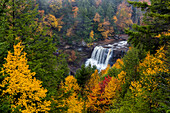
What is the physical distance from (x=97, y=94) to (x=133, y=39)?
1034cm

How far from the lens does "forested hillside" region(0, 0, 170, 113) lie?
5.42 meters

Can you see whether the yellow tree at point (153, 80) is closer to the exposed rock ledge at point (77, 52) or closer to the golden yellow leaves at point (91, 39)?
the exposed rock ledge at point (77, 52)

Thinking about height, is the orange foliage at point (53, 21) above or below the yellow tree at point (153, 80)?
above

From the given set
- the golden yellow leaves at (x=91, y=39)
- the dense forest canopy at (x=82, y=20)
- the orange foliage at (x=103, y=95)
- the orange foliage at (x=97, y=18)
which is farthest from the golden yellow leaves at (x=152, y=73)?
the orange foliage at (x=97, y=18)

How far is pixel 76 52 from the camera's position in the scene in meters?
48.5

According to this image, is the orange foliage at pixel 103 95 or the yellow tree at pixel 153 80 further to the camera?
the orange foliage at pixel 103 95

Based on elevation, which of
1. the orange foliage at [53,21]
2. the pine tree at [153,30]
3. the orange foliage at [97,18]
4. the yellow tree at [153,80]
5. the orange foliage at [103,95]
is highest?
the orange foliage at [97,18]

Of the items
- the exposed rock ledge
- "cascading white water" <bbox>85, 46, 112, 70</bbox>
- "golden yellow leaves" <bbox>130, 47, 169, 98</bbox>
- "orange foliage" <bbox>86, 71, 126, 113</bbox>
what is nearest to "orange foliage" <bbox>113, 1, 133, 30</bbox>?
the exposed rock ledge

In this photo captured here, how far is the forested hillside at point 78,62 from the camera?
5.42 meters

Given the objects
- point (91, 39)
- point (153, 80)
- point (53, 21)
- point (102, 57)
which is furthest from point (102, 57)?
point (153, 80)

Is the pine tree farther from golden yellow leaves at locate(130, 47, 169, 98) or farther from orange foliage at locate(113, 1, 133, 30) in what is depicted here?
orange foliage at locate(113, 1, 133, 30)

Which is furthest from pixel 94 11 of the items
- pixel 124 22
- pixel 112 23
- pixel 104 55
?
pixel 104 55

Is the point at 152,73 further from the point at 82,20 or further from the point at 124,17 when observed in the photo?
the point at 124,17

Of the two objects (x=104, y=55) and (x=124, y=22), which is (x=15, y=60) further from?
(x=124, y=22)
